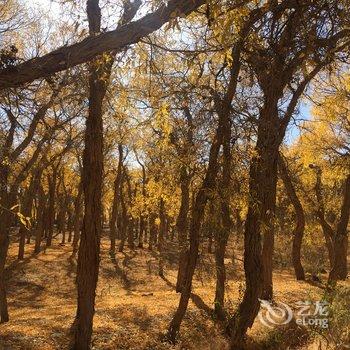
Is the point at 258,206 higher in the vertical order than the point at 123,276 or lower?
higher

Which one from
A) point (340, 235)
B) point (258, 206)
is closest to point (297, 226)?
point (340, 235)

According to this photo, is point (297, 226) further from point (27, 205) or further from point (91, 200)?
point (91, 200)

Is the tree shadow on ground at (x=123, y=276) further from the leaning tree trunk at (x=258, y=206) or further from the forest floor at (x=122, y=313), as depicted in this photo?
the leaning tree trunk at (x=258, y=206)

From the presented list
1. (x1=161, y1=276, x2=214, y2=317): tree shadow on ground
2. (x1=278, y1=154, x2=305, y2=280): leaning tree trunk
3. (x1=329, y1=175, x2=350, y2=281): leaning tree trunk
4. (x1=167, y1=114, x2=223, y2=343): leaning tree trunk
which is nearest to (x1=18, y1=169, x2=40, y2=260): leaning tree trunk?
(x1=161, y1=276, x2=214, y2=317): tree shadow on ground

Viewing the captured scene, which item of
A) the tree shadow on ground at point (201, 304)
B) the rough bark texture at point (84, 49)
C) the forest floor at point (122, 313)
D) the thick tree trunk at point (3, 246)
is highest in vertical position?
the rough bark texture at point (84, 49)

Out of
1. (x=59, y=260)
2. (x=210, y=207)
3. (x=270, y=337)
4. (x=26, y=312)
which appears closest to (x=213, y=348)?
(x=270, y=337)

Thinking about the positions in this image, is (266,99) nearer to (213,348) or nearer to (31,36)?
(213,348)

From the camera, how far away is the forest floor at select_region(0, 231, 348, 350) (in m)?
10.4

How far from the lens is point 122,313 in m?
13.3

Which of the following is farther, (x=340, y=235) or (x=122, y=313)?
(x=340, y=235)

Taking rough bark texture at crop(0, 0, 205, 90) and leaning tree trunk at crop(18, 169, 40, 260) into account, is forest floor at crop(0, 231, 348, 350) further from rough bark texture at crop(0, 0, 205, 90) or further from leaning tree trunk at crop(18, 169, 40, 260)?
rough bark texture at crop(0, 0, 205, 90)

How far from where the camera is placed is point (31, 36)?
15.4 meters

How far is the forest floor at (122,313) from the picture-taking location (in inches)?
410

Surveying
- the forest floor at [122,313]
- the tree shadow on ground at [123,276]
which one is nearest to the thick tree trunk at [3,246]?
the forest floor at [122,313]
